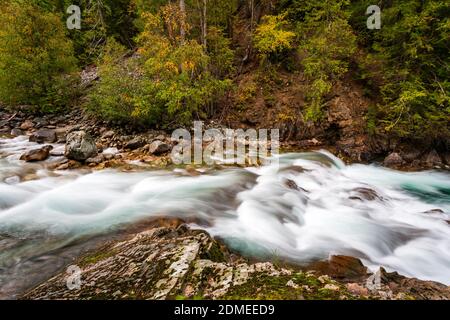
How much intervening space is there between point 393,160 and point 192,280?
10.3 m

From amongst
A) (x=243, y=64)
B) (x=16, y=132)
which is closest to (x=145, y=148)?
(x=16, y=132)

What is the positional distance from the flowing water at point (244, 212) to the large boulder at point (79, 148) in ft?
2.63

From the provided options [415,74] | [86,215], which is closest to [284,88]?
[415,74]

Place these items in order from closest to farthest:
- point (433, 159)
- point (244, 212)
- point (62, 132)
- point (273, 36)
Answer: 1. point (244, 212)
2. point (433, 159)
3. point (62, 132)
4. point (273, 36)

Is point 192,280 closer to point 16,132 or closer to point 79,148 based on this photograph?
point 79,148

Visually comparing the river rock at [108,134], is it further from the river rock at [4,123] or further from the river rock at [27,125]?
the river rock at [4,123]

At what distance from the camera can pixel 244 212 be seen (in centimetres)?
643

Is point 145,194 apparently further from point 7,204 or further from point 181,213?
point 7,204

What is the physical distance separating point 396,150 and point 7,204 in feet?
40.2

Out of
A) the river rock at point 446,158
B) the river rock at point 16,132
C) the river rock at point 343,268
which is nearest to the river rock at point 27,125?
the river rock at point 16,132

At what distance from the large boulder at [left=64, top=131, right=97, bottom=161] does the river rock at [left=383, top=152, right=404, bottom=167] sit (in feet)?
33.3

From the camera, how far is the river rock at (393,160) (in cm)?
1094

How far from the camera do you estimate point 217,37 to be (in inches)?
542

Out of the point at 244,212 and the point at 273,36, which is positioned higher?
the point at 273,36
